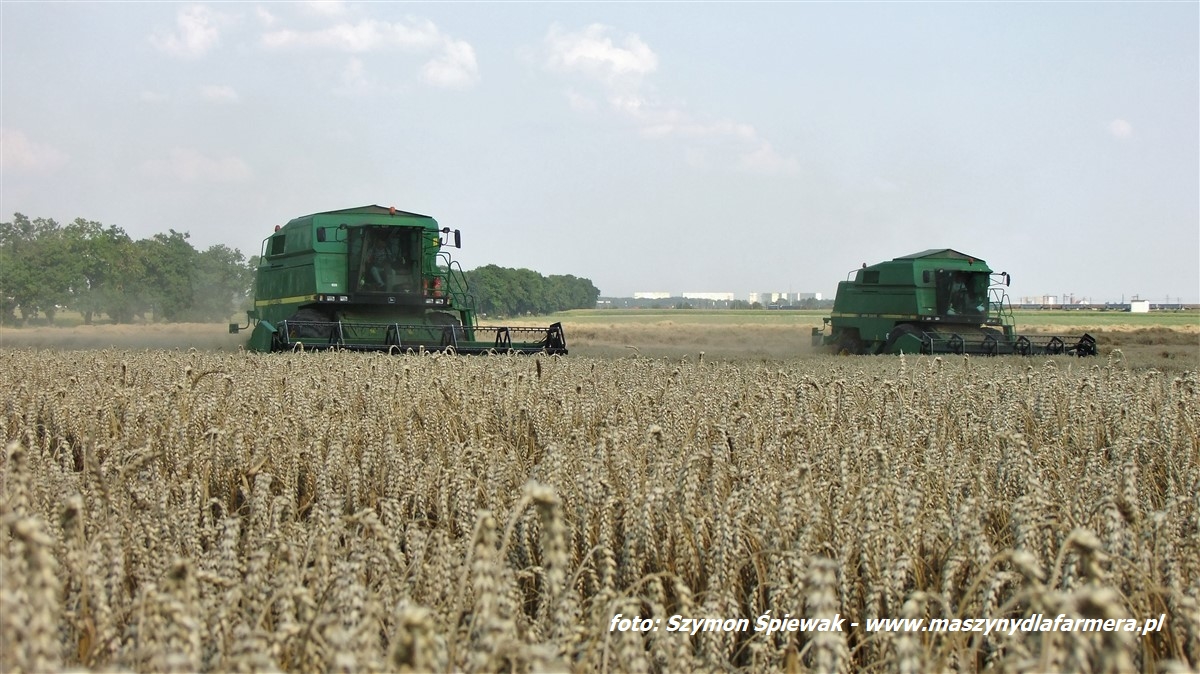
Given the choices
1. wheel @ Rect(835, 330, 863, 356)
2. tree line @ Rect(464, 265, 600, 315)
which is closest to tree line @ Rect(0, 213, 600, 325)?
tree line @ Rect(464, 265, 600, 315)

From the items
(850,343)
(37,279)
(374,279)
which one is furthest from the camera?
(37,279)

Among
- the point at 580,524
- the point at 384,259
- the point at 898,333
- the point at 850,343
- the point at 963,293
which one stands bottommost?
the point at 850,343

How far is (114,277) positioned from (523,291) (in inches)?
1606

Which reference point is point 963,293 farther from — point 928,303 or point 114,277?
point 114,277

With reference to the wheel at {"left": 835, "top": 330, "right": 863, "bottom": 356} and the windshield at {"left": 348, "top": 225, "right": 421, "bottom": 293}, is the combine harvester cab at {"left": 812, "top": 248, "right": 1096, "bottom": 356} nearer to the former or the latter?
the wheel at {"left": 835, "top": 330, "right": 863, "bottom": 356}

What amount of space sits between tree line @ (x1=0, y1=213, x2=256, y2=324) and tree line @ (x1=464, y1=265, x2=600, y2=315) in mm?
14959

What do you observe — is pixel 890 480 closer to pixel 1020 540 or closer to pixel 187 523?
pixel 1020 540

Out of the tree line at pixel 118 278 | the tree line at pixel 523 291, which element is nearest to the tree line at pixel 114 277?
the tree line at pixel 118 278

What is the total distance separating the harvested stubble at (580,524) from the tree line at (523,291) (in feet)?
196

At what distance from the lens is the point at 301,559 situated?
3.69m

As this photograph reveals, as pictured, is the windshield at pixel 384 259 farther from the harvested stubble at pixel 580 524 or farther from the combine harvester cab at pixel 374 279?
the harvested stubble at pixel 580 524

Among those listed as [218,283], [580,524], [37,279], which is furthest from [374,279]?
[37,279]

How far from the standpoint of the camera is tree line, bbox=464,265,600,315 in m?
87.1

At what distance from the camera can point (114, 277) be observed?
65625 mm
